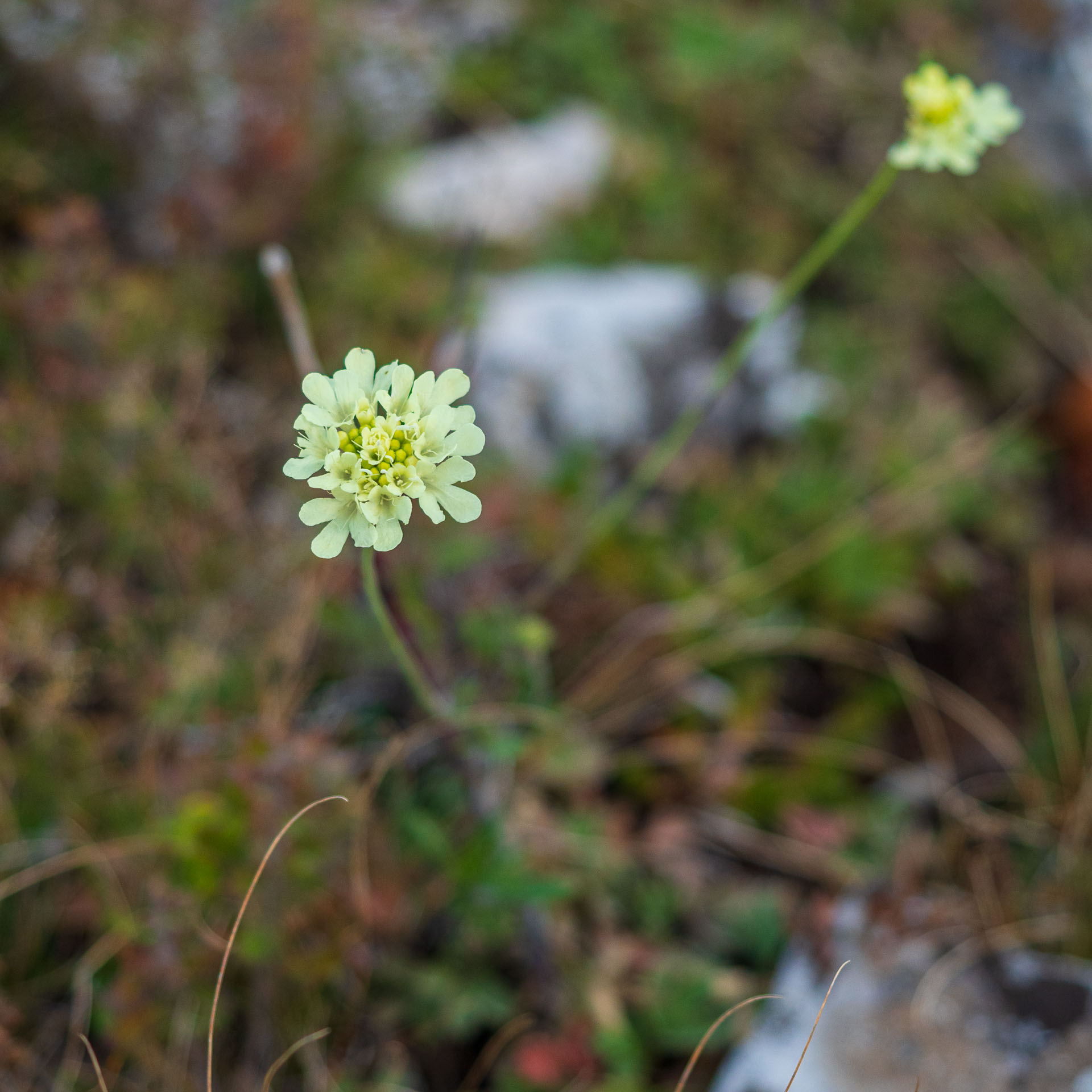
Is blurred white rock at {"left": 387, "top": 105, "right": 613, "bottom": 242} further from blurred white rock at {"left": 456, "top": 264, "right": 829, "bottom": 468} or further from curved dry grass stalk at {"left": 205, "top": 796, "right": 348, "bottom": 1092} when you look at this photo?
curved dry grass stalk at {"left": 205, "top": 796, "right": 348, "bottom": 1092}

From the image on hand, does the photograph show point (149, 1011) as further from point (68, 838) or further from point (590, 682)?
point (590, 682)

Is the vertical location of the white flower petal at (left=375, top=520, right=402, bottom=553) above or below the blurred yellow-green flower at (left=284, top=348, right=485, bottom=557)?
below

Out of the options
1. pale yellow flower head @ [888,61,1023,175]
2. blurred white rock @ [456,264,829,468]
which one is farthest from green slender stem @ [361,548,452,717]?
blurred white rock @ [456,264,829,468]

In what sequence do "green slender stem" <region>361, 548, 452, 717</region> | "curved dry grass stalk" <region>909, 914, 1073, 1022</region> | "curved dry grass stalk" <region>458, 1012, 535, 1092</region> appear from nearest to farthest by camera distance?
1. "green slender stem" <region>361, 548, 452, 717</region>
2. "curved dry grass stalk" <region>458, 1012, 535, 1092</region>
3. "curved dry grass stalk" <region>909, 914, 1073, 1022</region>

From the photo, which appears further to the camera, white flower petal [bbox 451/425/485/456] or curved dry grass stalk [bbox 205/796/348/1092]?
curved dry grass stalk [bbox 205/796/348/1092]

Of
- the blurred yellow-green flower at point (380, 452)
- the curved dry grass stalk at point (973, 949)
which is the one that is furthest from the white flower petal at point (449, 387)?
the curved dry grass stalk at point (973, 949)

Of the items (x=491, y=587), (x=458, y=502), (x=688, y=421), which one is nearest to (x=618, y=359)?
(x=688, y=421)

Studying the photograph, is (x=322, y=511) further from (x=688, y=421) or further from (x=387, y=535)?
(x=688, y=421)

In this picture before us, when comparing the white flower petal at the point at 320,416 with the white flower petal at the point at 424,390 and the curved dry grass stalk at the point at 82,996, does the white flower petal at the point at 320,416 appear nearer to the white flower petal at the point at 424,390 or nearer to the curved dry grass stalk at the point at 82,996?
the white flower petal at the point at 424,390
